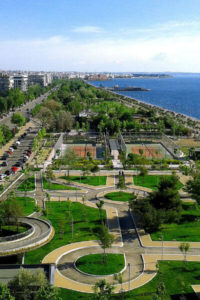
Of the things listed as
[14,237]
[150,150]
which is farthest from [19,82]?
[14,237]

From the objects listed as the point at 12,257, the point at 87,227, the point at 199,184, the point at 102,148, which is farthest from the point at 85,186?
the point at 102,148

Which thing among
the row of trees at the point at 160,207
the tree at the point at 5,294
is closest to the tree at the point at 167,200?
the row of trees at the point at 160,207

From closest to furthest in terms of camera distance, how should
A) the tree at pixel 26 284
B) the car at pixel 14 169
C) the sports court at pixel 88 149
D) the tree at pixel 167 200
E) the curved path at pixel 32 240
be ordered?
the tree at pixel 26 284, the curved path at pixel 32 240, the tree at pixel 167 200, the car at pixel 14 169, the sports court at pixel 88 149

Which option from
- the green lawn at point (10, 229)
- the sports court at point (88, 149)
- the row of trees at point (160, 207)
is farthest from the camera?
the sports court at point (88, 149)

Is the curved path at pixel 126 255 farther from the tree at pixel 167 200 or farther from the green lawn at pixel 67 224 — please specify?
the tree at pixel 167 200

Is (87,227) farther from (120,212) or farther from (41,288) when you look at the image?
(41,288)

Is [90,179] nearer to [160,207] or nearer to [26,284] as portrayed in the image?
[160,207]

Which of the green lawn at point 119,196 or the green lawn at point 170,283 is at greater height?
Result: the green lawn at point 119,196

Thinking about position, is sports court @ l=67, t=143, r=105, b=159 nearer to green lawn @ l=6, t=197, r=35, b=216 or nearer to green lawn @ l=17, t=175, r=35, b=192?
green lawn @ l=17, t=175, r=35, b=192
